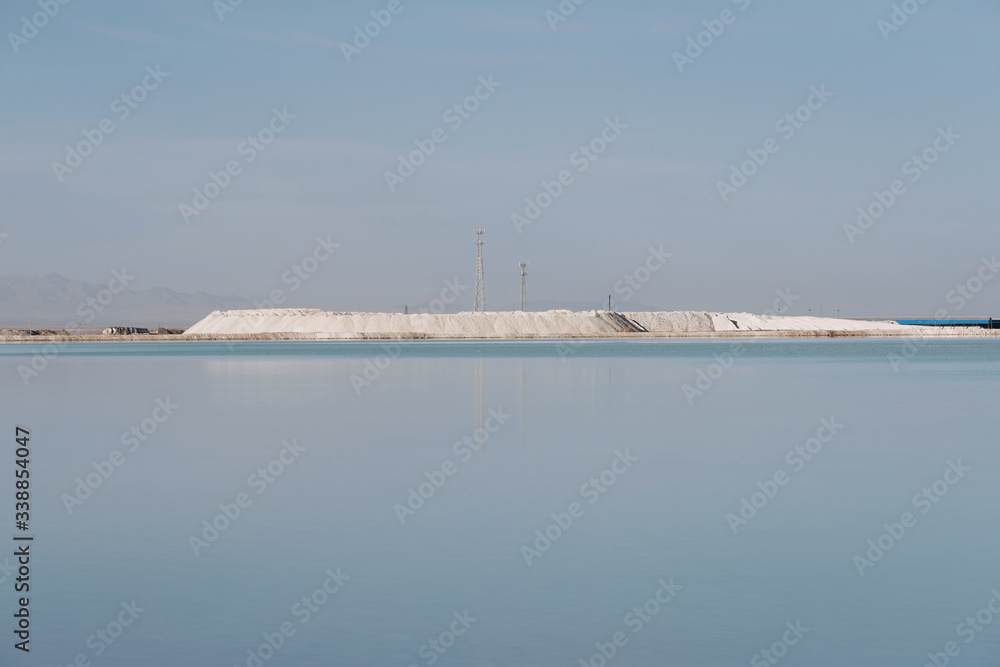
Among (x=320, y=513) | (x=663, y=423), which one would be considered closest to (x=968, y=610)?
(x=320, y=513)

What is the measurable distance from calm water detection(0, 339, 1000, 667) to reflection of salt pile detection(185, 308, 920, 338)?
11332 cm

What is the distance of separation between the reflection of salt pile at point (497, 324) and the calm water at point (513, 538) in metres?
113

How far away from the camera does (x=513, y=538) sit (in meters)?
10.6

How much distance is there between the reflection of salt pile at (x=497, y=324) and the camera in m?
137

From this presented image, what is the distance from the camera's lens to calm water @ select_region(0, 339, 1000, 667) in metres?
7.45

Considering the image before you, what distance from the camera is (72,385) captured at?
36656 millimetres

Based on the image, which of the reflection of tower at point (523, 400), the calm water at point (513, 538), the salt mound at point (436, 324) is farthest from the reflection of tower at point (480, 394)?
the salt mound at point (436, 324)

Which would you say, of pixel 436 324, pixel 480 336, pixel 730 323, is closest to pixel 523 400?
pixel 480 336

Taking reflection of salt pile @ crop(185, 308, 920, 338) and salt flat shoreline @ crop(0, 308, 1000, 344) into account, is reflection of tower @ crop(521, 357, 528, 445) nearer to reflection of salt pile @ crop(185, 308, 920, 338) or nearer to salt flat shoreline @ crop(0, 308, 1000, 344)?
salt flat shoreline @ crop(0, 308, 1000, 344)

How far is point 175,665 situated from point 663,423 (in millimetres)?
15551

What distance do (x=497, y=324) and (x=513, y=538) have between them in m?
128

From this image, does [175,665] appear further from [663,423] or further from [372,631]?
[663,423]

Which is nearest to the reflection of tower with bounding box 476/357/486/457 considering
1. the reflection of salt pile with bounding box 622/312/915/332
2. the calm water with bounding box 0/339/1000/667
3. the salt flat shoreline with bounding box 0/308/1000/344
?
the calm water with bounding box 0/339/1000/667

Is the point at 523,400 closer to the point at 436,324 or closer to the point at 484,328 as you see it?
the point at 484,328
